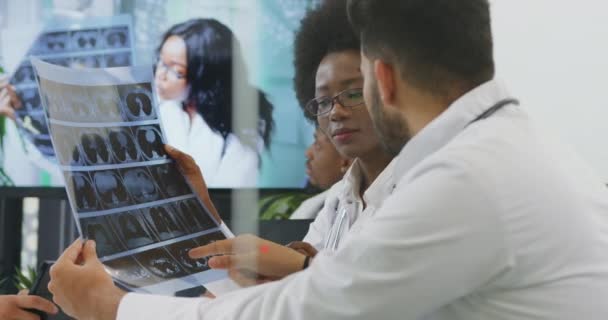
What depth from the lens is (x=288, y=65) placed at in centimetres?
144

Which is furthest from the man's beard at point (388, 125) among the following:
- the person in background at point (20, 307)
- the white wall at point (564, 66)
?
the white wall at point (564, 66)

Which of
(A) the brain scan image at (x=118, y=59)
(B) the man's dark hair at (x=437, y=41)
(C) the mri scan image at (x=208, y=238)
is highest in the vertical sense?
(B) the man's dark hair at (x=437, y=41)

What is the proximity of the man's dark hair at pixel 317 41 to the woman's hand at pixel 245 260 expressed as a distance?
1.27 ft

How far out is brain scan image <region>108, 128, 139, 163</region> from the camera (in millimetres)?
932

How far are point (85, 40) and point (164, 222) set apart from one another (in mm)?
576

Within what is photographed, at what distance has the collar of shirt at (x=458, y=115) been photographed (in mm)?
801

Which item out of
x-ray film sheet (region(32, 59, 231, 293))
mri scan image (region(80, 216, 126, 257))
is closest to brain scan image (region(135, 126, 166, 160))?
x-ray film sheet (region(32, 59, 231, 293))

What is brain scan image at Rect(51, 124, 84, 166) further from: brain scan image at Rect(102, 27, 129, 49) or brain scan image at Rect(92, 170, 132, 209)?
brain scan image at Rect(102, 27, 129, 49)

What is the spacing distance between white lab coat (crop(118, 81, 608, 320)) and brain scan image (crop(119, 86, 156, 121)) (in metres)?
0.31

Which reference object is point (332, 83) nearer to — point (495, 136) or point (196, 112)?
point (196, 112)

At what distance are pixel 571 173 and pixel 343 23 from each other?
64cm

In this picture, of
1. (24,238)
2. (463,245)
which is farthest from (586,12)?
(24,238)

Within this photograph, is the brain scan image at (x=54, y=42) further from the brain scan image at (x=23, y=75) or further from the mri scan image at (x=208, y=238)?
the mri scan image at (x=208, y=238)

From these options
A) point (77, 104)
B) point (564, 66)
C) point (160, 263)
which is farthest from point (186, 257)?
point (564, 66)
